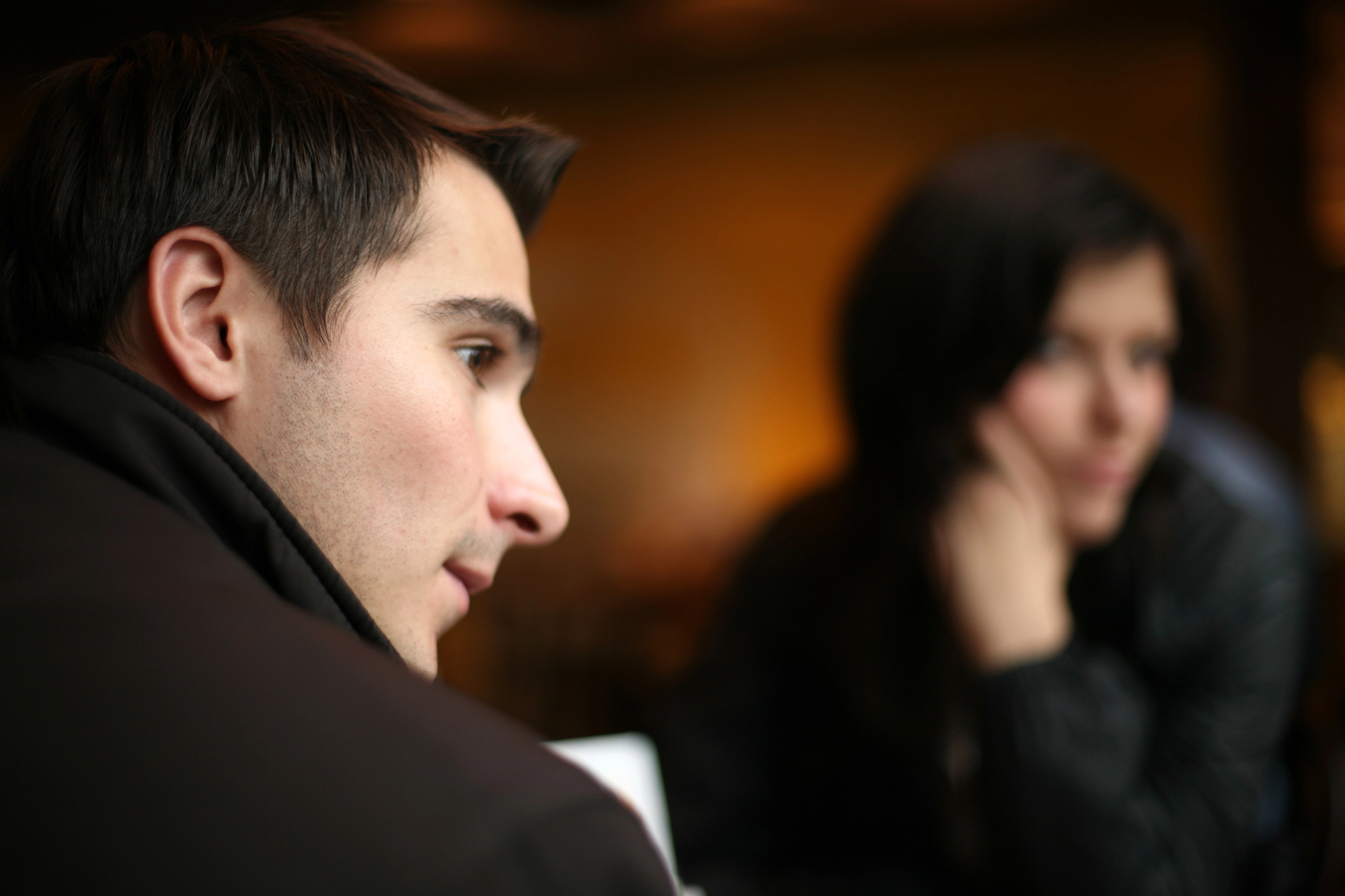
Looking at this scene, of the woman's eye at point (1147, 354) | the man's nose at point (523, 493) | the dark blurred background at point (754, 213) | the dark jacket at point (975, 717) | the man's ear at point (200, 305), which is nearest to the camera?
the man's ear at point (200, 305)

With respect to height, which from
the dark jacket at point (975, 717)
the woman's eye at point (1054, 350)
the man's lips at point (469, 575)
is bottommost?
the dark jacket at point (975, 717)

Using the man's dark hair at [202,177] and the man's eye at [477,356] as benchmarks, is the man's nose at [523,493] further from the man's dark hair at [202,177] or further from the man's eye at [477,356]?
the man's dark hair at [202,177]

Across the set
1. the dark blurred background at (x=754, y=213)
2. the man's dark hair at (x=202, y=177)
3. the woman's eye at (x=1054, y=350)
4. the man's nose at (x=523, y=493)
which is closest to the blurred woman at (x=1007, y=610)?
the woman's eye at (x=1054, y=350)

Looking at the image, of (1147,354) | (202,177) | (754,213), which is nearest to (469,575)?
(202,177)

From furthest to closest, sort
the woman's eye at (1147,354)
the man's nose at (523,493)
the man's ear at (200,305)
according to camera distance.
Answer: the woman's eye at (1147,354) → the man's nose at (523,493) → the man's ear at (200,305)

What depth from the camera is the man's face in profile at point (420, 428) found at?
60 centimetres

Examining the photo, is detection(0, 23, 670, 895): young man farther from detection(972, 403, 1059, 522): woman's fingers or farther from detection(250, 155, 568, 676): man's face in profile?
detection(972, 403, 1059, 522): woman's fingers

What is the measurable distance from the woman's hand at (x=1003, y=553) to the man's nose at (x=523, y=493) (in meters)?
0.74

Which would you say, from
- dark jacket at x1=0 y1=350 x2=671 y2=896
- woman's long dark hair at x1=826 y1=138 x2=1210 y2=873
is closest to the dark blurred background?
woman's long dark hair at x1=826 y1=138 x2=1210 y2=873

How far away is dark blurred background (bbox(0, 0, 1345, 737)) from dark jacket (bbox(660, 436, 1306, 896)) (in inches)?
73.3

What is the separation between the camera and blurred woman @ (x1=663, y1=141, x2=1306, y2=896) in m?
1.19

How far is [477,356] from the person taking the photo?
67 centimetres

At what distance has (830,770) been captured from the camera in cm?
139

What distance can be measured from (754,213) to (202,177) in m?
4.45
